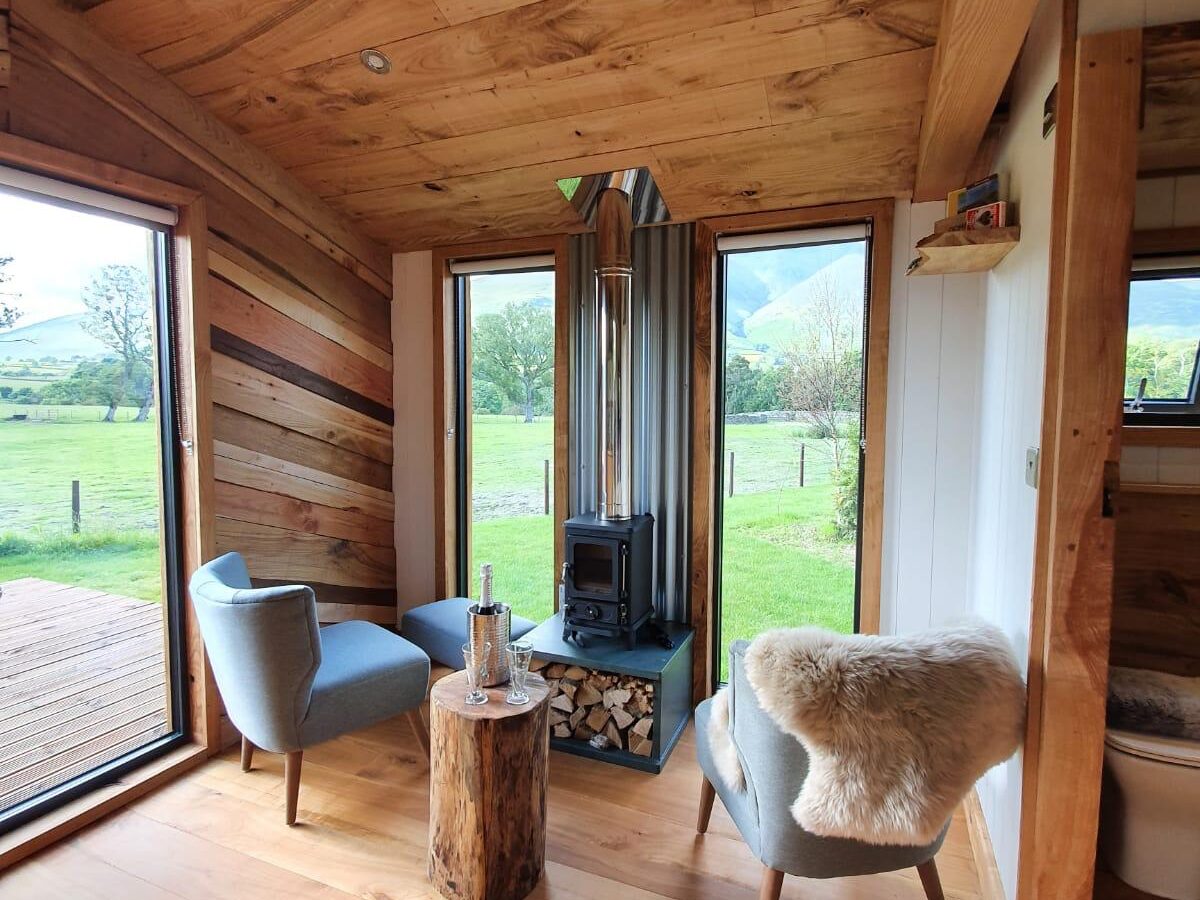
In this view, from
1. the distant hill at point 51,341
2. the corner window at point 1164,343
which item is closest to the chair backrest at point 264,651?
the distant hill at point 51,341

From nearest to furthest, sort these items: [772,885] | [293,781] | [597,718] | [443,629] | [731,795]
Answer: [772,885]
[731,795]
[293,781]
[597,718]
[443,629]

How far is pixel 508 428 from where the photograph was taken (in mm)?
3479

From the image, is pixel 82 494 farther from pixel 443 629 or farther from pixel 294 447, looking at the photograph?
pixel 443 629

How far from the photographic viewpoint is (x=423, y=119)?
2428mm

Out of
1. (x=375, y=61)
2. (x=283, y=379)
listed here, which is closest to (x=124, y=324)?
(x=283, y=379)

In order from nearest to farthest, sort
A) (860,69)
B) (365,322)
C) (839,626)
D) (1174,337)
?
(1174,337) → (860,69) → (839,626) → (365,322)

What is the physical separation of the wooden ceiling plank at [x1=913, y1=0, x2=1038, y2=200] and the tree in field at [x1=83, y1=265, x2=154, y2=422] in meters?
2.76

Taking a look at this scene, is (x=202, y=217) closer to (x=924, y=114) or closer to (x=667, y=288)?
(x=667, y=288)

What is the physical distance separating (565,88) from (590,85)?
9 cm

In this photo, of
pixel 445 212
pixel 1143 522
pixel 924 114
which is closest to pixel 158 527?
pixel 445 212

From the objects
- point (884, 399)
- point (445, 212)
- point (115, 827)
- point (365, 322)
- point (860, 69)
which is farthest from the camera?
point (365, 322)

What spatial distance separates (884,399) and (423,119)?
2.12 metres

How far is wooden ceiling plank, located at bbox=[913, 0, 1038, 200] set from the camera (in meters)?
1.42

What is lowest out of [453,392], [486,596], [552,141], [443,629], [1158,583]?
[443,629]
